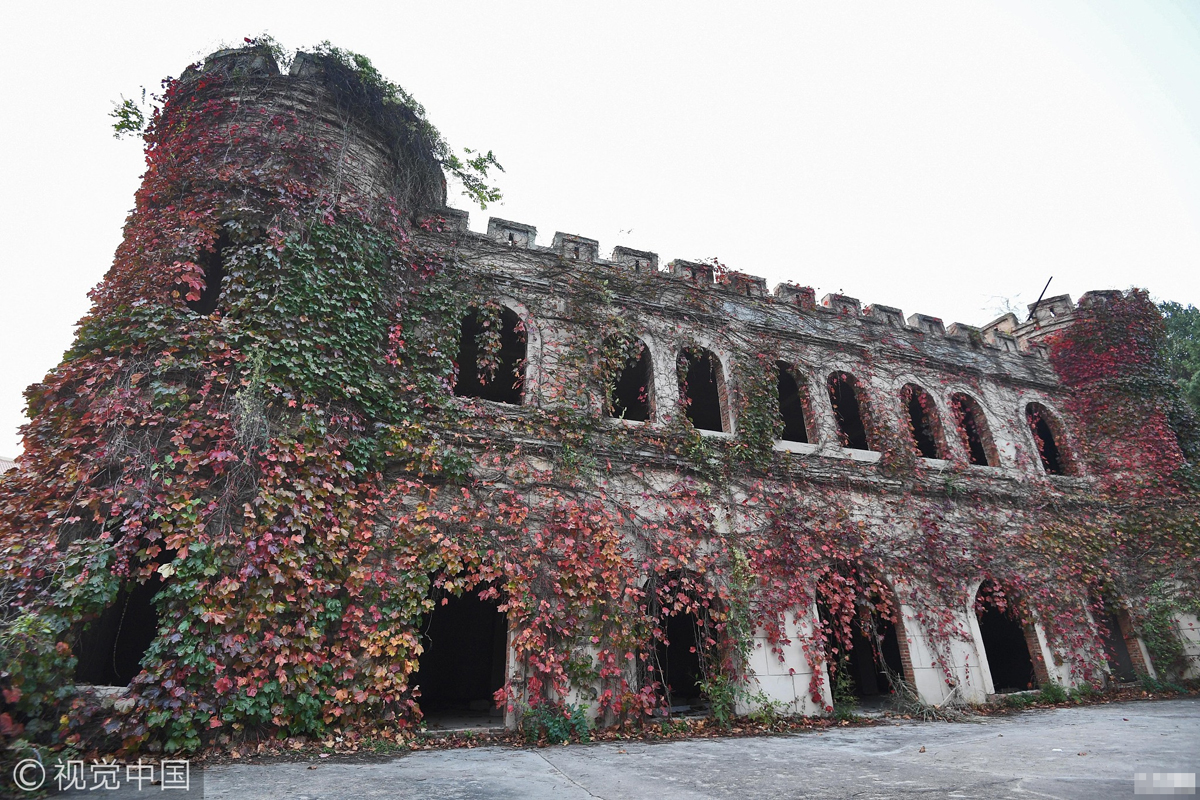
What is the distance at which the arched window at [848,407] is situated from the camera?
1066 centimetres

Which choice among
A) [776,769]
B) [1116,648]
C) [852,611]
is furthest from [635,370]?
[1116,648]

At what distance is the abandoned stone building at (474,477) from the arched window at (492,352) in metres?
0.09

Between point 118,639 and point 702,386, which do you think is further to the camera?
point 702,386

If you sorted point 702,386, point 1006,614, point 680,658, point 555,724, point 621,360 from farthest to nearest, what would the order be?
point 702,386
point 680,658
point 1006,614
point 621,360
point 555,724

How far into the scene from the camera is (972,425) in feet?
38.7

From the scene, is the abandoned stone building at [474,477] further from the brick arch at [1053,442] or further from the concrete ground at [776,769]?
the concrete ground at [776,769]

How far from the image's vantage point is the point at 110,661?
22.8 feet

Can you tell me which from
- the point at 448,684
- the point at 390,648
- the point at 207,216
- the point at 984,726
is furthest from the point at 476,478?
the point at 984,726

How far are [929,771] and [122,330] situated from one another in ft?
28.9

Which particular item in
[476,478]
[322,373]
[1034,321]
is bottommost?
[476,478]

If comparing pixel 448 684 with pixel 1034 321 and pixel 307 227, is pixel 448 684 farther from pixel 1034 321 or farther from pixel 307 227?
pixel 1034 321

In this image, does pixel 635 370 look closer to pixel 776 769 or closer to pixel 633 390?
pixel 633 390

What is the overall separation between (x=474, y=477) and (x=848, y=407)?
28.6ft

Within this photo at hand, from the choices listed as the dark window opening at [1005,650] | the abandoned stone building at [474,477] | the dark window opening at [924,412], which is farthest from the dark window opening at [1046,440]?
the dark window opening at [1005,650]
